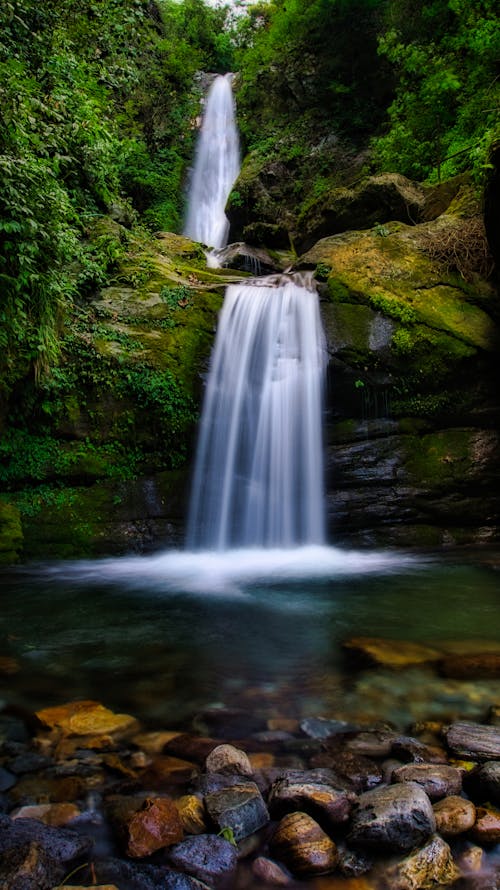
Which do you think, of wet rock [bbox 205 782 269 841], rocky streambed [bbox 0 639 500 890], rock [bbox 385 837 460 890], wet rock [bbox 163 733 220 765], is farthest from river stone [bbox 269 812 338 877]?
wet rock [bbox 163 733 220 765]

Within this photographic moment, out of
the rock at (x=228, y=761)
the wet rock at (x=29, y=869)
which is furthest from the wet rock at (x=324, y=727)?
the wet rock at (x=29, y=869)

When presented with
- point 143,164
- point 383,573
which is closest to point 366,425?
point 383,573

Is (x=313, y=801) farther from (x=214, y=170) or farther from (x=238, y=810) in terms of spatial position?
(x=214, y=170)

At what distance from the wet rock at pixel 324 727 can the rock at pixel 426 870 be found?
935 millimetres

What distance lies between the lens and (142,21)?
740 cm

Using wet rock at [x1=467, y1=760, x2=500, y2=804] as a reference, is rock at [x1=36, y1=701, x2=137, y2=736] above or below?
below

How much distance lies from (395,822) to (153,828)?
886mm

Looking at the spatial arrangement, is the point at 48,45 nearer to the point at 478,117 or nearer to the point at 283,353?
the point at 283,353

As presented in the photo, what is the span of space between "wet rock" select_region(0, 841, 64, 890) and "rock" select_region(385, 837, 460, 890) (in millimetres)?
1115

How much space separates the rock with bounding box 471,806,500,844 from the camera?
1973 millimetres

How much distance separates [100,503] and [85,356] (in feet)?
7.37

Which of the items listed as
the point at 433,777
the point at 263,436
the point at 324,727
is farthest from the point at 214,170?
the point at 433,777

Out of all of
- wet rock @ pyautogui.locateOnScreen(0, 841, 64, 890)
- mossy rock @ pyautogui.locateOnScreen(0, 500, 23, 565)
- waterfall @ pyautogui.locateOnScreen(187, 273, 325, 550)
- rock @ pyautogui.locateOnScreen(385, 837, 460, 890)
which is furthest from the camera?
waterfall @ pyautogui.locateOnScreen(187, 273, 325, 550)

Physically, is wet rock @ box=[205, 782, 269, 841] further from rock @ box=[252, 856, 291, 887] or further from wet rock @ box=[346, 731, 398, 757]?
wet rock @ box=[346, 731, 398, 757]
